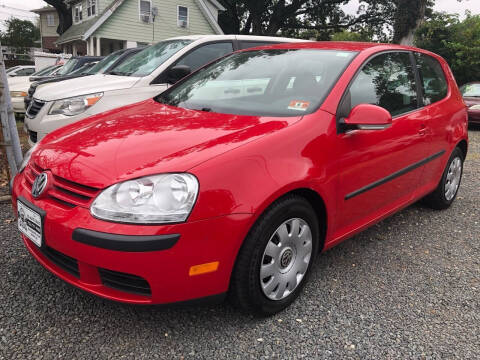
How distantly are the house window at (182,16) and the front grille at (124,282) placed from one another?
24.2 m

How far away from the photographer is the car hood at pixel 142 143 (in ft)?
6.56

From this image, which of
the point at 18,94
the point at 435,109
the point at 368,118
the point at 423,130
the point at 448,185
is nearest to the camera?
the point at 368,118

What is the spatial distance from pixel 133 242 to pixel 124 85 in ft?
11.3

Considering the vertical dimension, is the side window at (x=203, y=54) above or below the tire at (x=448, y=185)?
above

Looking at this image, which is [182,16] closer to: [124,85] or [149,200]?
[124,85]

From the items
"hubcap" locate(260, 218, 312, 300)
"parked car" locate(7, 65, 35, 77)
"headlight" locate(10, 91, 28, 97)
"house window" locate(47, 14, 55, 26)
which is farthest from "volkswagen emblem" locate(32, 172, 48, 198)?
"house window" locate(47, 14, 55, 26)

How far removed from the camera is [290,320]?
7.70 feet

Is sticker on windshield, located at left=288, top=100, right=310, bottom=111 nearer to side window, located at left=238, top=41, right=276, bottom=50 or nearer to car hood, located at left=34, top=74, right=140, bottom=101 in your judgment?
car hood, located at left=34, top=74, right=140, bottom=101

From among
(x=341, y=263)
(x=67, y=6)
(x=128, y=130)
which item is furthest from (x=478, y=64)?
(x=67, y=6)

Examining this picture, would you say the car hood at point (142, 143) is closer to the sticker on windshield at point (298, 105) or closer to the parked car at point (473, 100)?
the sticker on windshield at point (298, 105)

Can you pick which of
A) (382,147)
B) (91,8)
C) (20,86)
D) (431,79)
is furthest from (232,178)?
(91,8)

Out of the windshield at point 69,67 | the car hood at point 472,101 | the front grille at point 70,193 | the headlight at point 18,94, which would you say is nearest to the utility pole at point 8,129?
the front grille at point 70,193

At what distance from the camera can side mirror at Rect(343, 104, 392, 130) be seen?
2.45 m

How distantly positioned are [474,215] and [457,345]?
237 centimetres
